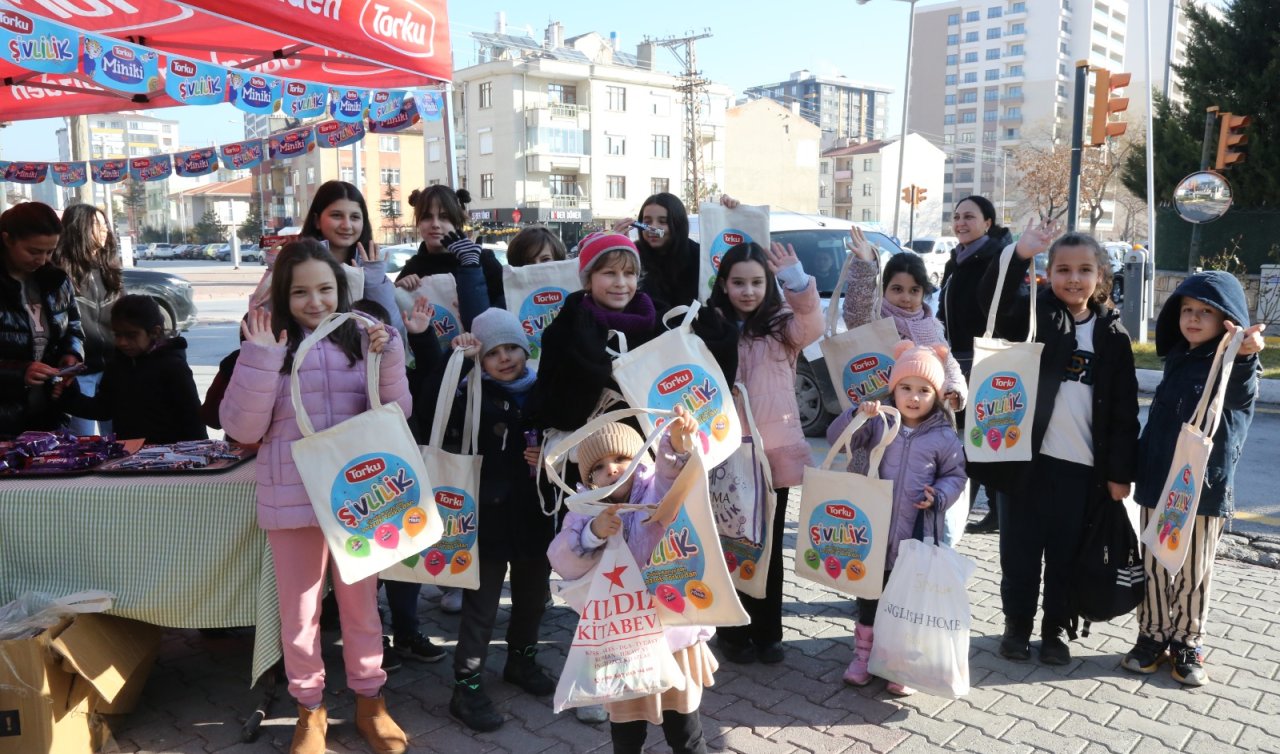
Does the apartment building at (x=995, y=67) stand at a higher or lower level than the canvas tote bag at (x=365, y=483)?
higher

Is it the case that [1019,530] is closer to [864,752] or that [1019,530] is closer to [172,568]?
[864,752]

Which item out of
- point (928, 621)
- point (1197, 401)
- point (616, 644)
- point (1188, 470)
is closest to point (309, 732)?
point (616, 644)

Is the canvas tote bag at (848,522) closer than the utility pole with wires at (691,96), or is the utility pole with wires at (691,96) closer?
the canvas tote bag at (848,522)

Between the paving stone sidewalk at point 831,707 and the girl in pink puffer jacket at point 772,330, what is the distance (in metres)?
0.54

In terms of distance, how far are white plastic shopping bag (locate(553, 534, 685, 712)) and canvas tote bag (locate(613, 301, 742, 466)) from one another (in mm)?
488

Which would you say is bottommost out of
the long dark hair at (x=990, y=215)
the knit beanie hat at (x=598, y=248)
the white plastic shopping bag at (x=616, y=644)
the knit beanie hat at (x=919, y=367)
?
the white plastic shopping bag at (x=616, y=644)

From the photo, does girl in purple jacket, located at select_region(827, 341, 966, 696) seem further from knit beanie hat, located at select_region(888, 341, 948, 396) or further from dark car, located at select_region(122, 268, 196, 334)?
dark car, located at select_region(122, 268, 196, 334)

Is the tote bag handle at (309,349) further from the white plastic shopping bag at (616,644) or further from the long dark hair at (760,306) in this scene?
the long dark hair at (760,306)

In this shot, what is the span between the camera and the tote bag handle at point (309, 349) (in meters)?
2.82

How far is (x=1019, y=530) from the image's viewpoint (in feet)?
12.5

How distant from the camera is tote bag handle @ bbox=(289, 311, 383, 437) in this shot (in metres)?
2.82

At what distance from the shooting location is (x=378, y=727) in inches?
124

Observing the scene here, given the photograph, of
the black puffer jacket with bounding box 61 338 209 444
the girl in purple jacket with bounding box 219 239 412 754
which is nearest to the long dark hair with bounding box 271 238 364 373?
the girl in purple jacket with bounding box 219 239 412 754

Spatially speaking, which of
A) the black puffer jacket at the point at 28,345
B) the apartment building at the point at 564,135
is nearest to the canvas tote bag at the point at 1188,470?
the black puffer jacket at the point at 28,345
